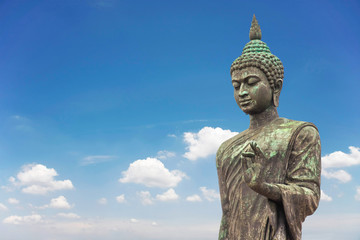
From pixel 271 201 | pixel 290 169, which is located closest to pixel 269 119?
pixel 290 169

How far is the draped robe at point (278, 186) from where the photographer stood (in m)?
6.42

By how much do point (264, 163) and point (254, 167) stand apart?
0.76 feet

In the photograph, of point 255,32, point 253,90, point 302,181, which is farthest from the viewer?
point 255,32

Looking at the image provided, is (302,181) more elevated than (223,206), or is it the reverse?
(302,181)

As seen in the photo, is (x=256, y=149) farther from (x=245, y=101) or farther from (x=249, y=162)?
(x=245, y=101)

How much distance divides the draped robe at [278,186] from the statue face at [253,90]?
381 millimetres

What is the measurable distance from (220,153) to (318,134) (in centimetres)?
180

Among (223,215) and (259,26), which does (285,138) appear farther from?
(259,26)

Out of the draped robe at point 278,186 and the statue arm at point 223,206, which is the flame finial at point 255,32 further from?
the statue arm at point 223,206

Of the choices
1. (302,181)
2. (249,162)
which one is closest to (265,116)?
(302,181)

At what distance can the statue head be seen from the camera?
7.32 m

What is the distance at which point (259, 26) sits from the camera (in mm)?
8133

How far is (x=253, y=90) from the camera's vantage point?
7.32m

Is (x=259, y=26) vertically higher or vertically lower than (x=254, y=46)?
higher
